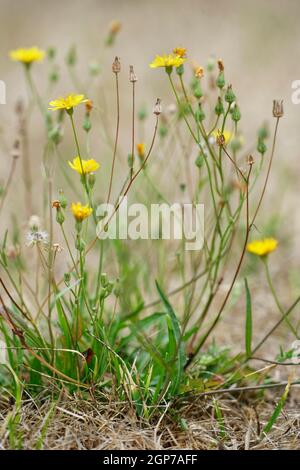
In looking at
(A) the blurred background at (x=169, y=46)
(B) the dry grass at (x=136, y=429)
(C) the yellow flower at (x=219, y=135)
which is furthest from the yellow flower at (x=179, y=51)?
(A) the blurred background at (x=169, y=46)

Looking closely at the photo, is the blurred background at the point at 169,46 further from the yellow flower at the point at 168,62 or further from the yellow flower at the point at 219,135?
the yellow flower at the point at 168,62

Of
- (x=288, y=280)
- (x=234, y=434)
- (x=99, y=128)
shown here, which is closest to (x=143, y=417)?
(x=234, y=434)

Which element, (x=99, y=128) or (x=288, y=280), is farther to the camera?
(x=99, y=128)

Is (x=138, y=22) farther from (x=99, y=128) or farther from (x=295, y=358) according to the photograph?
(x=295, y=358)

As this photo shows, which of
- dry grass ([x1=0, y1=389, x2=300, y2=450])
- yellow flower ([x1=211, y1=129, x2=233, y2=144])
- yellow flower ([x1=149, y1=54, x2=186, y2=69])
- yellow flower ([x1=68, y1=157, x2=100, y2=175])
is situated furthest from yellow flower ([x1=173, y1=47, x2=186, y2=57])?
dry grass ([x1=0, y1=389, x2=300, y2=450])

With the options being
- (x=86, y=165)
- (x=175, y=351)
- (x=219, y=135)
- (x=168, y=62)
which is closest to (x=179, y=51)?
(x=168, y=62)
